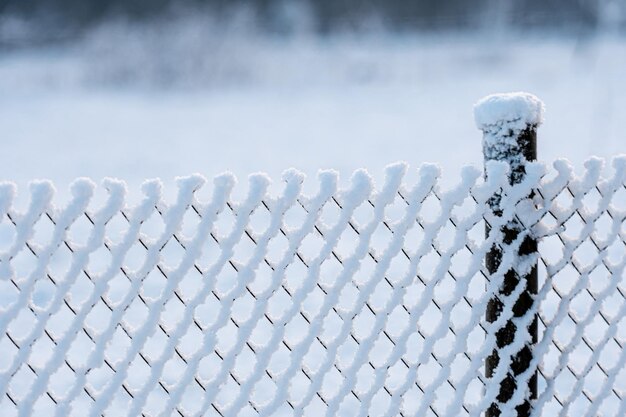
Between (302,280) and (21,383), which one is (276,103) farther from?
(302,280)

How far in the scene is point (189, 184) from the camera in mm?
2148

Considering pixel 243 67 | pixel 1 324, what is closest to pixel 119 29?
pixel 243 67

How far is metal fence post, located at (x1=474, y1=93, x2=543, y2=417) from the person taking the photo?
228cm

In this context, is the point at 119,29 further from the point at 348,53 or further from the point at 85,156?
the point at 85,156

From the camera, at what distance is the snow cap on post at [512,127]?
227 cm

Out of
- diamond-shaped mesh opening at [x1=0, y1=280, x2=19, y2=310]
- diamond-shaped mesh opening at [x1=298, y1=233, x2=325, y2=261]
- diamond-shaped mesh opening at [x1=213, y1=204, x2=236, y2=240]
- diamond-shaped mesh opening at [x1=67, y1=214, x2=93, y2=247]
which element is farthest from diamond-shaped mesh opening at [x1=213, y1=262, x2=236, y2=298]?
diamond-shaped mesh opening at [x1=67, y1=214, x2=93, y2=247]

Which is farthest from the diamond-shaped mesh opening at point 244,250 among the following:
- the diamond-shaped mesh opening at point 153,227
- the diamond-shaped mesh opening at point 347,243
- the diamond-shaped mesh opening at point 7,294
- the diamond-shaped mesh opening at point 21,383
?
the diamond-shaped mesh opening at point 21,383

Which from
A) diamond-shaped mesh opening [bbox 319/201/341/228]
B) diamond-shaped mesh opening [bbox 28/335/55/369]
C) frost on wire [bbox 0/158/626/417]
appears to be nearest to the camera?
frost on wire [bbox 0/158/626/417]

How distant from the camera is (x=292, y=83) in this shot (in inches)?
838

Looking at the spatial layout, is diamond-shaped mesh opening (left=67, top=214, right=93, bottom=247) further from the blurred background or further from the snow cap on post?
the snow cap on post

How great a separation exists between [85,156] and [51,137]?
85.0 inches

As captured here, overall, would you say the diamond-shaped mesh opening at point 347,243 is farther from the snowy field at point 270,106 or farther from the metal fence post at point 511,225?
the metal fence post at point 511,225

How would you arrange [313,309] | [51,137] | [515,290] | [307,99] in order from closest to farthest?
1. [515,290]
2. [313,309]
3. [51,137]
4. [307,99]

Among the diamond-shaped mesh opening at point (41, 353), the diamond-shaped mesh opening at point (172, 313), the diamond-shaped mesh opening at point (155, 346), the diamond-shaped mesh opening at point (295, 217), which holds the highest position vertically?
the diamond-shaped mesh opening at point (41, 353)
